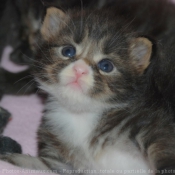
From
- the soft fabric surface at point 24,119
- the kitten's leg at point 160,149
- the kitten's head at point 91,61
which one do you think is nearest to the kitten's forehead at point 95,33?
the kitten's head at point 91,61

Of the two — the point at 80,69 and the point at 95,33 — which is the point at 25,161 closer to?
the point at 80,69

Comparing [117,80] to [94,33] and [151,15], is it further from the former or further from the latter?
[151,15]

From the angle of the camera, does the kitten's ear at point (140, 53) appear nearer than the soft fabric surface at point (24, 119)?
Yes

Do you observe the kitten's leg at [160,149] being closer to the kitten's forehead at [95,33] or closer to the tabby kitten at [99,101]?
the tabby kitten at [99,101]

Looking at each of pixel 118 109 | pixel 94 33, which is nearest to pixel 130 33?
pixel 94 33

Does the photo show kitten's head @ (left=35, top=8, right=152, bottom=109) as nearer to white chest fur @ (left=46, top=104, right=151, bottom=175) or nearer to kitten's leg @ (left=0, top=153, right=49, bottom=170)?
white chest fur @ (left=46, top=104, right=151, bottom=175)

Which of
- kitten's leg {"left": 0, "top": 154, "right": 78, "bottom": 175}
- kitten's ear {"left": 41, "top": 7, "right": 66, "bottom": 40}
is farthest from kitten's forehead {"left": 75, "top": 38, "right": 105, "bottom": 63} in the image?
kitten's leg {"left": 0, "top": 154, "right": 78, "bottom": 175}

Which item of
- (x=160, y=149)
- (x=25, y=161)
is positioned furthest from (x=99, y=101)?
(x=25, y=161)
